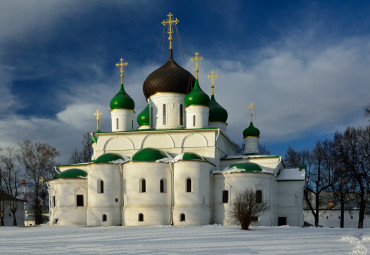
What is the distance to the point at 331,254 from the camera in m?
11.7

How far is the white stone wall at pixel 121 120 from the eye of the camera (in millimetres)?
29281

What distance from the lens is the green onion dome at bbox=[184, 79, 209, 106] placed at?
27.8 m

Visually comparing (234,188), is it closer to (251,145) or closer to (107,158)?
(107,158)

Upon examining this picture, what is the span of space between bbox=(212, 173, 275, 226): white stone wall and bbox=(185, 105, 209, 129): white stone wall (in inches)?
144

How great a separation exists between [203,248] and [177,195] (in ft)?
40.0

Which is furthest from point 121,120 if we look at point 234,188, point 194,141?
point 234,188

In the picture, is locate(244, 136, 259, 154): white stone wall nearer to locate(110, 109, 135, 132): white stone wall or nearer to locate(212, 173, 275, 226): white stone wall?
locate(212, 173, 275, 226): white stone wall

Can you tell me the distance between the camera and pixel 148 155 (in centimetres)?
2520

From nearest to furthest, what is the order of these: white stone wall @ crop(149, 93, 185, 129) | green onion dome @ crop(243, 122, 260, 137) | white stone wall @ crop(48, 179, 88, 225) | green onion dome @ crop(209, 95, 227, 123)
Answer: white stone wall @ crop(48, 179, 88, 225) → white stone wall @ crop(149, 93, 185, 129) → green onion dome @ crop(209, 95, 227, 123) → green onion dome @ crop(243, 122, 260, 137)

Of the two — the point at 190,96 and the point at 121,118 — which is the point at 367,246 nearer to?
the point at 190,96

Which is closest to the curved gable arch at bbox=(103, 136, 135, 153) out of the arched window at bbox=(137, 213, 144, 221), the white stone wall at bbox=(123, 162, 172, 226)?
the white stone wall at bbox=(123, 162, 172, 226)

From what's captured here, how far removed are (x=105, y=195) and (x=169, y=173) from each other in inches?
159

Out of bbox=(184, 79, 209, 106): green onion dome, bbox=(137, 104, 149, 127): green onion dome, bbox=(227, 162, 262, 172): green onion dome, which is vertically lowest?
bbox=(227, 162, 262, 172): green onion dome

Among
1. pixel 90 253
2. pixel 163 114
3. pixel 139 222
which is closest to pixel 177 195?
pixel 139 222
